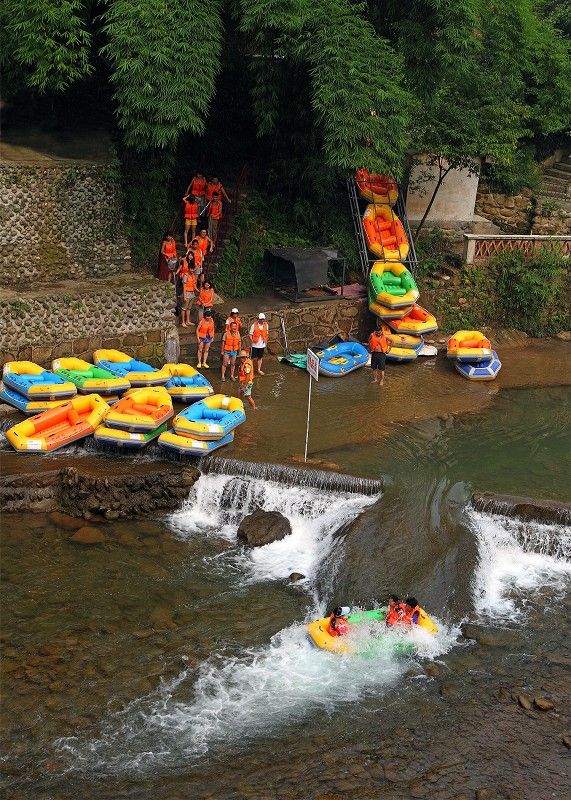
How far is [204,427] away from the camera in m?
17.1

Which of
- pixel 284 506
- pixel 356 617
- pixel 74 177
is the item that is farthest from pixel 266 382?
pixel 356 617

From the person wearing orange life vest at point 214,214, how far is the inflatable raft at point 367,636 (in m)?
12.5

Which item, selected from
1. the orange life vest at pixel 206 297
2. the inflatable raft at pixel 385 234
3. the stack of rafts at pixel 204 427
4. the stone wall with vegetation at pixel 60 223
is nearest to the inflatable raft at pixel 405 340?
the inflatable raft at pixel 385 234

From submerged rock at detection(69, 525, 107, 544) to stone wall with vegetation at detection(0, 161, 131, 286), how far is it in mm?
7693

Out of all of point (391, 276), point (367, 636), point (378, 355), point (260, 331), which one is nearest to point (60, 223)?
point (260, 331)

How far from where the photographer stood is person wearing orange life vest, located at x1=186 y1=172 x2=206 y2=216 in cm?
2336

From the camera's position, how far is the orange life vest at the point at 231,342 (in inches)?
792

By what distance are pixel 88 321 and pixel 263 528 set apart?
6938 mm

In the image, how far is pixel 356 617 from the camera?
1366 centimetres

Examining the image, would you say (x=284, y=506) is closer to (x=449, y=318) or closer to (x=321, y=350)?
(x=321, y=350)

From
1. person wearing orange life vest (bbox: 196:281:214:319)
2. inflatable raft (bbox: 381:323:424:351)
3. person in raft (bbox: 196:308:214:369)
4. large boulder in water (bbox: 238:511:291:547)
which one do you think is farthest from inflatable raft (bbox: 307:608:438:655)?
inflatable raft (bbox: 381:323:424:351)

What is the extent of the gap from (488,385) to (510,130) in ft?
24.0

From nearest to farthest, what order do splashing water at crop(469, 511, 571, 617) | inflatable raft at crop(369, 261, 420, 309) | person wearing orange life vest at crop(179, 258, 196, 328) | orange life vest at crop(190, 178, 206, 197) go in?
splashing water at crop(469, 511, 571, 617) → person wearing orange life vest at crop(179, 258, 196, 328) → inflatable raft at crop(369, 261, 420, 309) → orange life vest at crop(190, 178, 206, 197)

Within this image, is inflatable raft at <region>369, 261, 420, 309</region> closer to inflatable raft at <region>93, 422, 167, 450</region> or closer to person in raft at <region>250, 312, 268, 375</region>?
person in raft at <region>250, 312, 268, 375</region>
